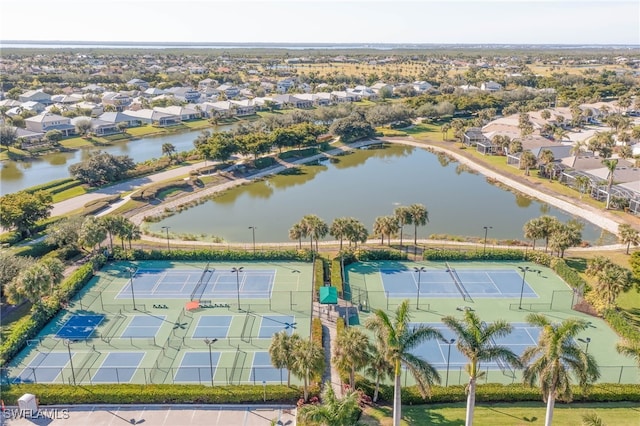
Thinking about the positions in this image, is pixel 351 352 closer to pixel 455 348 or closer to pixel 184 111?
pixel 455 348

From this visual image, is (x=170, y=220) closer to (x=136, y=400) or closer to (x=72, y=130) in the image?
(x=136, y=400)

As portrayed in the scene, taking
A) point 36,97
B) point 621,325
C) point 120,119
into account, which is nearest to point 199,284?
point 621,325

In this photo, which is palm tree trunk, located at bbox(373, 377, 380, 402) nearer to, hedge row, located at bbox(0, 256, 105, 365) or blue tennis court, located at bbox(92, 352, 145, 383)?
blue tennis court, located at bbox(92, 352, 145, 383)

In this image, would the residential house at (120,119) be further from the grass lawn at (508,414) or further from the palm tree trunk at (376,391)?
the grass lawn at (508,414)

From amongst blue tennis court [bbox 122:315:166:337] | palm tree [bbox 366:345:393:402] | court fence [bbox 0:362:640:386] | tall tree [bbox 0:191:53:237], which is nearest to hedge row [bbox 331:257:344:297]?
court fence [bbox 0:362:640:386]

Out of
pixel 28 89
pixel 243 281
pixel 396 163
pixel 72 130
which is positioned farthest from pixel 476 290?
pixel 28 89
